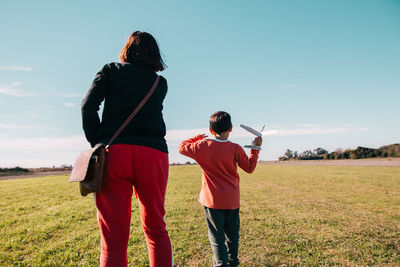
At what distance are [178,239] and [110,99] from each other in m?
2.77

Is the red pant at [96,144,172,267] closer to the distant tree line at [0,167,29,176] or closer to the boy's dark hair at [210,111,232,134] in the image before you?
the boy's dark hair at [210,111,232,134]

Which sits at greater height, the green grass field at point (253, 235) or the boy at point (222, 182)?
the boy at point (222, 182)

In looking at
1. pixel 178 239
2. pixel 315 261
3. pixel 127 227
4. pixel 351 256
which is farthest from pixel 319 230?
pixel 127 227

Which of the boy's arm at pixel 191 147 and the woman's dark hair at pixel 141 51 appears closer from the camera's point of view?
the woman's dark hair at pixel 141 51

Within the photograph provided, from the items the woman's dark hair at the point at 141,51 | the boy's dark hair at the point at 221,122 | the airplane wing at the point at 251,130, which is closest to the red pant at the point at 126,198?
the woman's dark hair at the point at 141,51

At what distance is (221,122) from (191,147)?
1.55 feet

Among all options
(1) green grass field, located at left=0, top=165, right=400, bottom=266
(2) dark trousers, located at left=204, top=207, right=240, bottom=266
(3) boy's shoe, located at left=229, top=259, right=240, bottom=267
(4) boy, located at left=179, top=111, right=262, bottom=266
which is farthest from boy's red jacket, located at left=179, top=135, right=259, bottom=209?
Result: (1) green grass field, located at left=0, top=165, right=400, bottom=266

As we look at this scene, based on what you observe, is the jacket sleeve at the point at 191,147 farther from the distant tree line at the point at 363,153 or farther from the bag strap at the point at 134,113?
the distant tree line at the point at 363,153

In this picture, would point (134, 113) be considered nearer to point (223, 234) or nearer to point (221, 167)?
point (221, 167)

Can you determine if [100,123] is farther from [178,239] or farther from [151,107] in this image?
[178,239]

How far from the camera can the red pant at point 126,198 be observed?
1.70 metres

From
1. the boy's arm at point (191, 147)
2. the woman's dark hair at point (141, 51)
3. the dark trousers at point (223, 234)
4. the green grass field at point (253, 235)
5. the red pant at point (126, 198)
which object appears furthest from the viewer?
the green grass field at point (253, 235)

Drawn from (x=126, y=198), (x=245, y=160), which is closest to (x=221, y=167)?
(x=245, y=160)

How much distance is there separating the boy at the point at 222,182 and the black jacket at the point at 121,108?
101 cm
